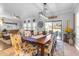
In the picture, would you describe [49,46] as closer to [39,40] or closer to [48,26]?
[39,40]

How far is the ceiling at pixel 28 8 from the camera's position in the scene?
9.74 ft

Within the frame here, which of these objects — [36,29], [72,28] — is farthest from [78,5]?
[36,29]

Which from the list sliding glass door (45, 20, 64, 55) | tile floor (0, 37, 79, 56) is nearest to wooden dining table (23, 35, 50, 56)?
sliding glass door (45, 20, 64, 55)

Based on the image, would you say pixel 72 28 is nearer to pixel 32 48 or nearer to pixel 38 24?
pixel 38 24

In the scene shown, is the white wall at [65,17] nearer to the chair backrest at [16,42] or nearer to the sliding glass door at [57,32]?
the sliding glass door at [57,32]

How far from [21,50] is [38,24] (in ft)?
2.06

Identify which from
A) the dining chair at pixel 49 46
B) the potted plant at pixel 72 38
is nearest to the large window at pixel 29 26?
the dining chair at pixel 49 46

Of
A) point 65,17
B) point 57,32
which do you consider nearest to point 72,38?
point 57,32

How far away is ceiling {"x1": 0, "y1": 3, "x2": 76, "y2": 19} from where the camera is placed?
2.97 metres

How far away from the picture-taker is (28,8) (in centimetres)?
300

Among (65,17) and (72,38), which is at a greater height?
(65,17)

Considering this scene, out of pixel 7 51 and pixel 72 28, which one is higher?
pixel 72 28

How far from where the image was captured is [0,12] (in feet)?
9.88

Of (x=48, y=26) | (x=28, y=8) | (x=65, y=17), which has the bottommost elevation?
(x=48, y=26)
